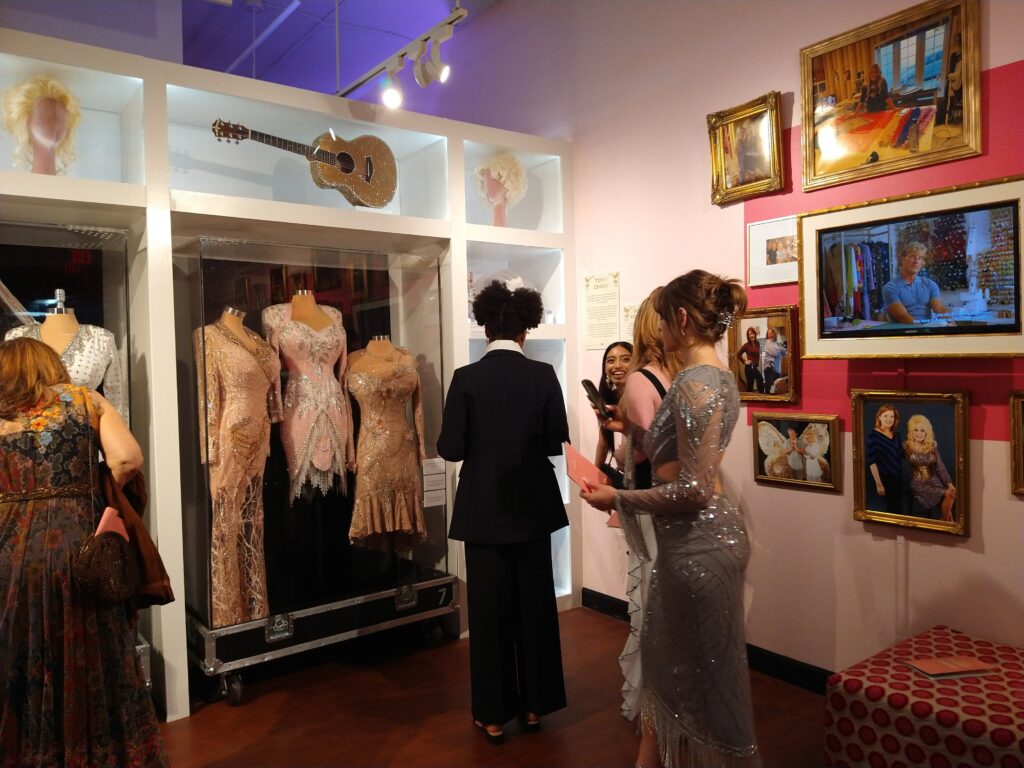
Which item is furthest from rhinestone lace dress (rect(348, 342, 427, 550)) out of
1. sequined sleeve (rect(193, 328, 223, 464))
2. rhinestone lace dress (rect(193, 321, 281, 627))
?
sequined sleeve (rect(193, 328, 223, 464))

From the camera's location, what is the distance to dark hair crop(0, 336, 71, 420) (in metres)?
2.19

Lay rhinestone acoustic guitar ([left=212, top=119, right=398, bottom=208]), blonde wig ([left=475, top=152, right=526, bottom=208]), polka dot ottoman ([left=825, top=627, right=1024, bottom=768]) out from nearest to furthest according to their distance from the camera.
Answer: polka dot ottoman ([left=825, top=627, right=1024, bottom=768]), rhinestone acoustic guitar ([left=212, top=119, right=398, bottom=208]), blonde wig ([left=475, top=152, right=526, bottom=208])

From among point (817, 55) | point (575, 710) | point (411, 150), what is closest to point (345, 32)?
point (411, 150)

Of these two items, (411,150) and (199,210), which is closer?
(199,210)

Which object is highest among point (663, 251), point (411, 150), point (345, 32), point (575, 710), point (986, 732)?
point (345, 32)

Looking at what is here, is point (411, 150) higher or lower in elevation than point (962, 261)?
higher

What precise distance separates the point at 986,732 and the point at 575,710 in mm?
1427

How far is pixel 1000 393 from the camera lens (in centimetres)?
252

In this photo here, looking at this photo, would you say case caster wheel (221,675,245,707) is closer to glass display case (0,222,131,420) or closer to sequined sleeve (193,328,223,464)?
sequined sleeve (193,328,223,464)

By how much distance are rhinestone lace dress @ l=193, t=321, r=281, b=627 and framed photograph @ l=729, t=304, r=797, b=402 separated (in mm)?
1989

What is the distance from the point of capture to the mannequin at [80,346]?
2887mm

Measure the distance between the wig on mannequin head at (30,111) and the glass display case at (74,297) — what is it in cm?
26

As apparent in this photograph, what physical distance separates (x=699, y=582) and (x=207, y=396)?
2.09m

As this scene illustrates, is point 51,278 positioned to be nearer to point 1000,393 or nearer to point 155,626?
point 155,626
